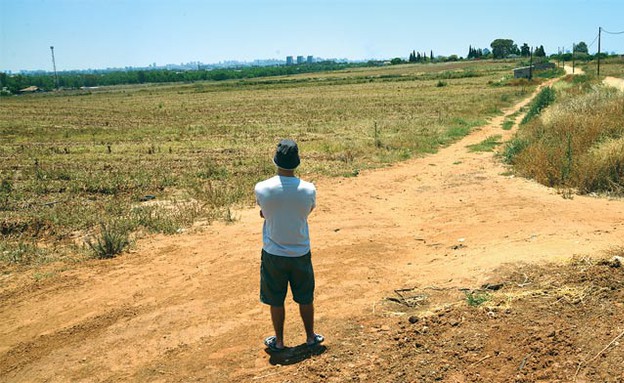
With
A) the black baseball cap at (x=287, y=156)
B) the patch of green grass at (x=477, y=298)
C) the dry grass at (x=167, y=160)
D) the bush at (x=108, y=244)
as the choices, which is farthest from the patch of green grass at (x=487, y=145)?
the black baseball cap at (x=287, y=156)

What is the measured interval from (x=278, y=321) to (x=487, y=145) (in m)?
12.9

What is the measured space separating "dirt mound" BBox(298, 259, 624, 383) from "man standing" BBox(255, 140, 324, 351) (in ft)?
2.00

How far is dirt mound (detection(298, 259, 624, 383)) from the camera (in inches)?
135

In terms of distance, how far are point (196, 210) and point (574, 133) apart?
8365 millimetres

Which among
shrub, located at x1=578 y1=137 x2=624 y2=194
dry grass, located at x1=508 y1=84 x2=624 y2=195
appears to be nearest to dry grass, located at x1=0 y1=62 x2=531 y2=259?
dry grass, located at x1=508 y1=84 x2=624 y2=195

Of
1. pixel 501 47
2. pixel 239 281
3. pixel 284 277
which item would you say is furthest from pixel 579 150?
pixel 501 47

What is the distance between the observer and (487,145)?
15.5 metres

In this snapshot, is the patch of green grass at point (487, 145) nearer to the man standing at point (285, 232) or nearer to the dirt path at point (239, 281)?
the dirt path at point (239, 281)

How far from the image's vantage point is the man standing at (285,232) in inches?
155

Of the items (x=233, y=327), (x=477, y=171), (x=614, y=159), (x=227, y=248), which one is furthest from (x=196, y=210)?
(x=614, y=159)

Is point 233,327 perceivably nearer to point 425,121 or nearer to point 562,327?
point 562,327

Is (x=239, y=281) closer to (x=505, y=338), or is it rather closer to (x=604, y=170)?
(x=505, y=338)

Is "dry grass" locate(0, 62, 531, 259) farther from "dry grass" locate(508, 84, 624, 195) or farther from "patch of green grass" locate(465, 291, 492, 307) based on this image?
"patch of green grass" locate(465, 291, 492, 307)

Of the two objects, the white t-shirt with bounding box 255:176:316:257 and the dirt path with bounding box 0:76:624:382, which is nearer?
the white t-shirt with bounding box 255:176:316:257
